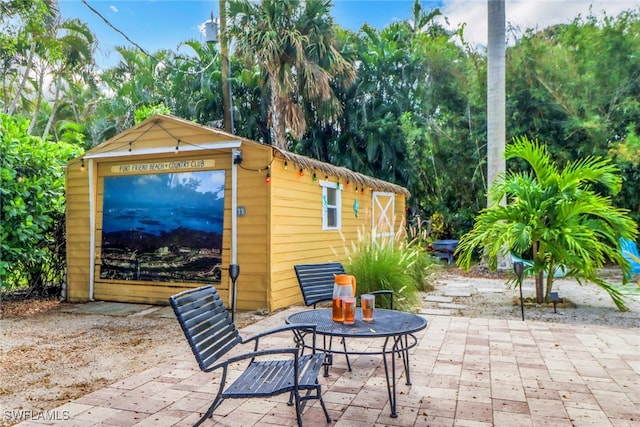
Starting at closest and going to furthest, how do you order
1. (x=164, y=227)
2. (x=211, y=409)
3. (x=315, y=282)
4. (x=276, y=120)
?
(x=211, y=409) < (x=315, y=282) < (x=164, y=227) < (x=276, y=120)

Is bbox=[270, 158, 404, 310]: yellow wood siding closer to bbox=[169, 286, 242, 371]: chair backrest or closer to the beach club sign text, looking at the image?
the beach club sign text

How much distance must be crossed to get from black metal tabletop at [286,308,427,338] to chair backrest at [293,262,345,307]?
0.72 m

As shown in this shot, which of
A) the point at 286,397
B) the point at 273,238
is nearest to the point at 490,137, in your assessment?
the point at 273,238

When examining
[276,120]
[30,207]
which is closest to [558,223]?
[276,120]

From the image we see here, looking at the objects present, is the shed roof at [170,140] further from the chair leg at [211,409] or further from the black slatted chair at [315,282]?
the chair leg at [211,409]

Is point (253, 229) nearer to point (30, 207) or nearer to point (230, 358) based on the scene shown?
point (30, 207)

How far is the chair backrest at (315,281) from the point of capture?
384cm

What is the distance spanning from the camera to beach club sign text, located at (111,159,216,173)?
238 inches

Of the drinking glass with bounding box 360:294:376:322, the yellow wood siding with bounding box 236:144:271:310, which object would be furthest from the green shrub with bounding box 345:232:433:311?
the drinking glass with bounding box 360:294:376:322

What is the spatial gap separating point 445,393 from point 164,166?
495cm

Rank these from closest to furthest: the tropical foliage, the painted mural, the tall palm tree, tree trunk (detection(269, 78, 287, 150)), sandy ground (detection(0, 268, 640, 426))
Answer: sandy ground (detection(0, 268, 640, 426)), the tropical foliage, the painted mural, the tall palm tree, tree trunk (detection(269, 78, 287, 150))

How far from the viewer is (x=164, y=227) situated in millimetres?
6230

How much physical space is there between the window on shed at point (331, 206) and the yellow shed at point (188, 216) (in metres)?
0.16

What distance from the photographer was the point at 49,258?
692 centimetres
